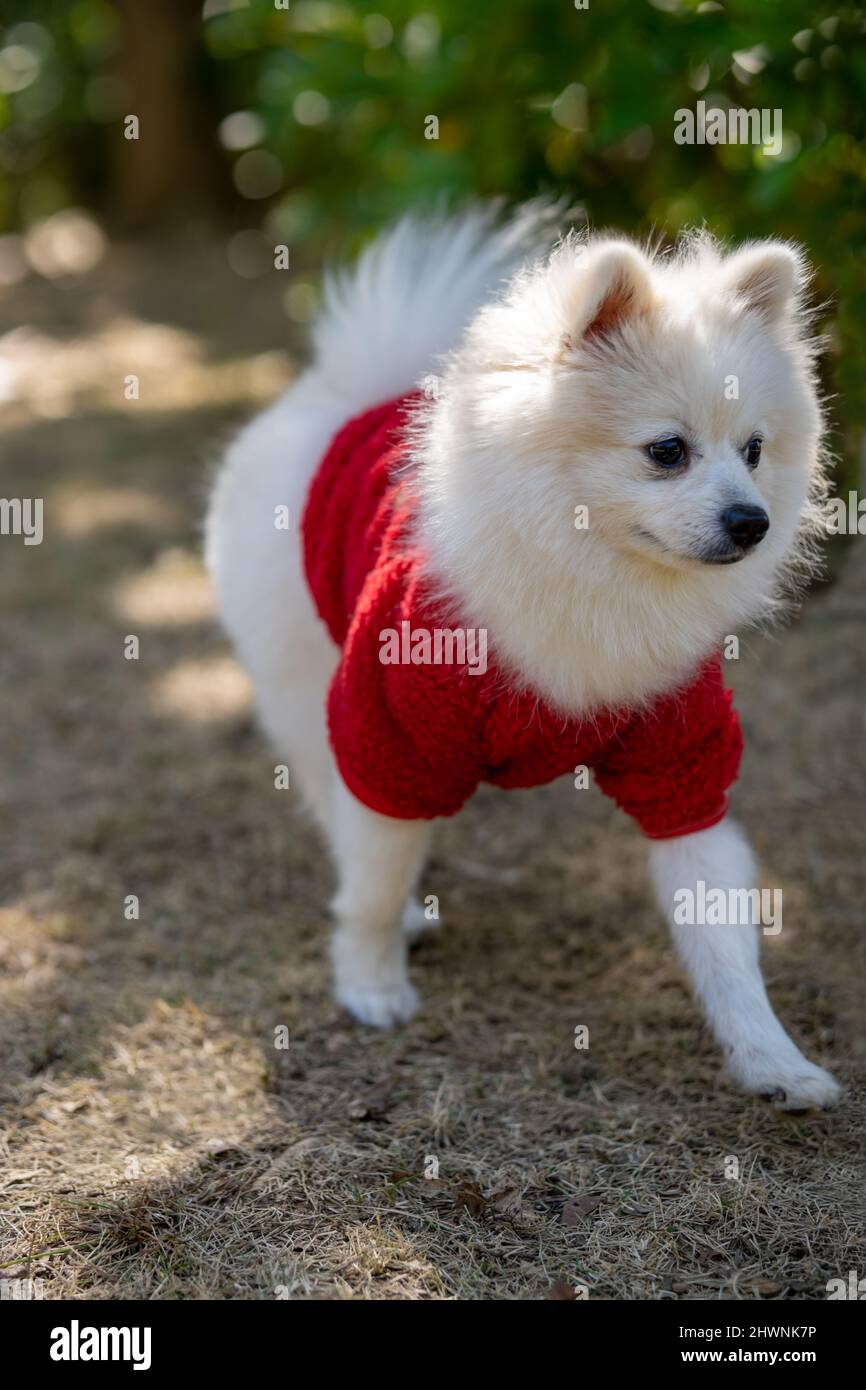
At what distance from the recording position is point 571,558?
2.62 m

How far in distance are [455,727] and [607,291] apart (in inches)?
36.1

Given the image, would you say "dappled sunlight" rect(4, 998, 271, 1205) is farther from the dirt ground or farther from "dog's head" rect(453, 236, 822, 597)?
"dog's head" rect(453, 236, 822, 597)

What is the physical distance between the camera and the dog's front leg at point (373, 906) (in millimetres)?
3197

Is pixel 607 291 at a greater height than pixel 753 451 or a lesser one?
greater

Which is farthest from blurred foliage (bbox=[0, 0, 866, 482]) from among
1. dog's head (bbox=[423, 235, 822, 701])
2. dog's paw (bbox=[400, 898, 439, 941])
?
dog's paw (bbox=[400, 898, 439, 941])

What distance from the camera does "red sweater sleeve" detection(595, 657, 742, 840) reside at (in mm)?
2902

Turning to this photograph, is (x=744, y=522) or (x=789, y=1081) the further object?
(x=789, y=1081)

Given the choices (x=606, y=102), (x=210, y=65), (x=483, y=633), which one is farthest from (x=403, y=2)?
(x=210, y=65)

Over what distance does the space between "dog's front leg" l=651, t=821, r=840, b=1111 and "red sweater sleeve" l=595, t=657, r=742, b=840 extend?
0.22 feet

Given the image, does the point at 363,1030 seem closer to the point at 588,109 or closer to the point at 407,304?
the point at 407,304

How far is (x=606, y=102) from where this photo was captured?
4273 millimetres

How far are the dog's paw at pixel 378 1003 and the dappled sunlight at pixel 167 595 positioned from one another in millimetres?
2512

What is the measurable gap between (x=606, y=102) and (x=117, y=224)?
6884 millimetres

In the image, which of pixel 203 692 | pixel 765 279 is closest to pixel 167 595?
pixel 203 692
